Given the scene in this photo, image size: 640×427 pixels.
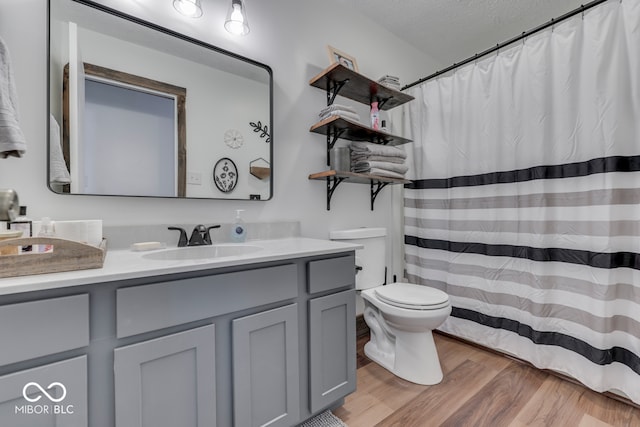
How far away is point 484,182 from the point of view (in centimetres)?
184

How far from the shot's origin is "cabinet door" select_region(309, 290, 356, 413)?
1.13m

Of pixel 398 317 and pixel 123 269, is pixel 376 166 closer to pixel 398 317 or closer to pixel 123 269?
pixel 398 317

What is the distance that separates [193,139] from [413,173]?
64.2 inches

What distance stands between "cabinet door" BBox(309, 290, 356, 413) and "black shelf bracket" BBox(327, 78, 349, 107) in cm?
121

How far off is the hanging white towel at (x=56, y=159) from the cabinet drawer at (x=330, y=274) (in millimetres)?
1006

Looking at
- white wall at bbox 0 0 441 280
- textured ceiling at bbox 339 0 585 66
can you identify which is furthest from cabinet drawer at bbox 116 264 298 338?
textured ceiling at bbox 339 0 585 66

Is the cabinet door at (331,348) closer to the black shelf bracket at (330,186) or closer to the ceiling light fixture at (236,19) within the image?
the black shelf bracket at (330,186)

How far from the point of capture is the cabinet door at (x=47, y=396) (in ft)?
2.04

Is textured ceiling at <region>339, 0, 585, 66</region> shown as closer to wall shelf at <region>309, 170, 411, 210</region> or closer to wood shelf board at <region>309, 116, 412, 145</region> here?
wood shelf board at <region>309, 116, 412, 145</region>

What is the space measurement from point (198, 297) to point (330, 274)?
0.54 meters

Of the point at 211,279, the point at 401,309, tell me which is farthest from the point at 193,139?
the point at 401,309

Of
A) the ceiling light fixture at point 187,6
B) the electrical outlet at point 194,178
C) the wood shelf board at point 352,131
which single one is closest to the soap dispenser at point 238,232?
the electrical outlet at point 194,178

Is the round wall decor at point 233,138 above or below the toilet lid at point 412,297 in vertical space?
above

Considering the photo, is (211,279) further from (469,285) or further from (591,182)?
(591,182)
